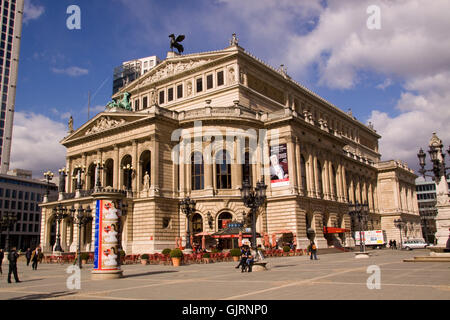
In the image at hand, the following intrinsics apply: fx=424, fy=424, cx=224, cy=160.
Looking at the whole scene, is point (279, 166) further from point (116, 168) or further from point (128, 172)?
point (116, 168)

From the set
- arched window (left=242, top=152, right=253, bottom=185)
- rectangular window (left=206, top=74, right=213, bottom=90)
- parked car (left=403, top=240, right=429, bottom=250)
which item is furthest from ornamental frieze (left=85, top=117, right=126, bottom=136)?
parked car (left=403, top=240, right=429, bottom=250)

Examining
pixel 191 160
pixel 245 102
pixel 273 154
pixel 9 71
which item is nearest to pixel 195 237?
pixel 191 160

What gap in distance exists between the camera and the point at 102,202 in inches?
910

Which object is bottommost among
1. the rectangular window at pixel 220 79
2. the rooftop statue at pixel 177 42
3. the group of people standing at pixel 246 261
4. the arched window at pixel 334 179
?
the group of people standing at pixel 246 261

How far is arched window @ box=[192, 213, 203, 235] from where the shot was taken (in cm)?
4814

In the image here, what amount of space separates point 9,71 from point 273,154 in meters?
91.1

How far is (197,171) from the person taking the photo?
1960 inches

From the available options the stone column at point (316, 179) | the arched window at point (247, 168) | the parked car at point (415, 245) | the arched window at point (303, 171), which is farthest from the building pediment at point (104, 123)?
the parked car at point (415, 245)

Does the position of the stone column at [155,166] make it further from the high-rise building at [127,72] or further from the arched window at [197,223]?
the high-rise building at [127,72]

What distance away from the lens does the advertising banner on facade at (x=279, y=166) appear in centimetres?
4897

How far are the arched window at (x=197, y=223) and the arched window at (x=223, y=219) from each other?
7.24 feet

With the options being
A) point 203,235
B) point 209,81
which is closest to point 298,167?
point 203,235

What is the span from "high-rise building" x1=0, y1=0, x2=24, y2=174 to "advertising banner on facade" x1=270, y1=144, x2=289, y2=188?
83.2 m

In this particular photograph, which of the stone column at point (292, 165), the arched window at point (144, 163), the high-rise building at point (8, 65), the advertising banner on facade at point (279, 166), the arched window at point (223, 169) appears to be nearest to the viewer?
the stone column at point (292, 165)
